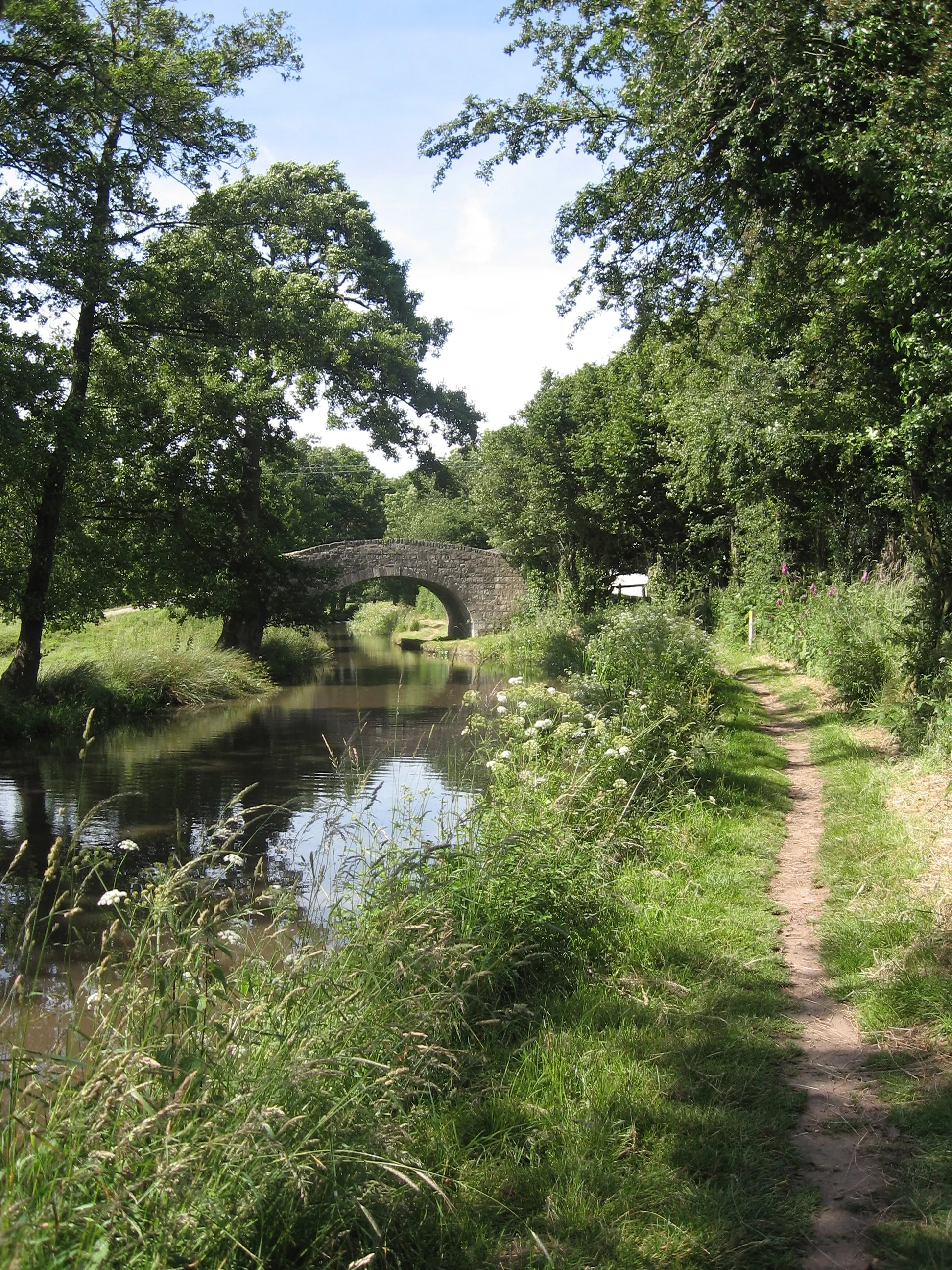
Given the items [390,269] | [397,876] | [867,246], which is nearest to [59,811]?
[397,876]

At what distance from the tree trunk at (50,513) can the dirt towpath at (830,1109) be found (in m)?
11.6

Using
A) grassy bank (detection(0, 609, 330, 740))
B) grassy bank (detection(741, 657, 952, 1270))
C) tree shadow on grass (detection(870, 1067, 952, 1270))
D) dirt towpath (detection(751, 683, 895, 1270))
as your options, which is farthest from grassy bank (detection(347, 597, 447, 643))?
tree shadow on grass (detection(870, 1067, 952, 1270))

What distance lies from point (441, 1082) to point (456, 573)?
2791 cm

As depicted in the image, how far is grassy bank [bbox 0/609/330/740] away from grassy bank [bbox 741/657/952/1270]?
10.2m

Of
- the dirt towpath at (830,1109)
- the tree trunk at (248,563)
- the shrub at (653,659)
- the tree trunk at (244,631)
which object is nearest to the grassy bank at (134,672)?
the tree trunk at (244,631)

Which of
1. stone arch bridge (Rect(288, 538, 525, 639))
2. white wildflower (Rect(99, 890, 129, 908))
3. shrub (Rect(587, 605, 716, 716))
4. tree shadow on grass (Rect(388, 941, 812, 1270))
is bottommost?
tree shadow on grass (Rect(388, 941, 812, 1270))

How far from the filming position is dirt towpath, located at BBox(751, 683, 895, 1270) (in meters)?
2.53

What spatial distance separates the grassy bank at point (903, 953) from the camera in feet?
8.48

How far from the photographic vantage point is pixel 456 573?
102 feet

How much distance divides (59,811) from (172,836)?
169cm

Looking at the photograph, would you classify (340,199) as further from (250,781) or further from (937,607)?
(937,607)

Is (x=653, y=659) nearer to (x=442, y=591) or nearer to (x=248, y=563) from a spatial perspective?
(x=248, y=563)

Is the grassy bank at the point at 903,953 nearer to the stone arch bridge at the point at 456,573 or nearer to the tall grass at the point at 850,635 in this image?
the tall grass at the point at 850,635

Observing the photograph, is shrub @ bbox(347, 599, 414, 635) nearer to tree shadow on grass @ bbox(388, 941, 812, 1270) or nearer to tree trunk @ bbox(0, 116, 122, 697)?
tree trunk @ bbox(0, 116, 122, 697)
